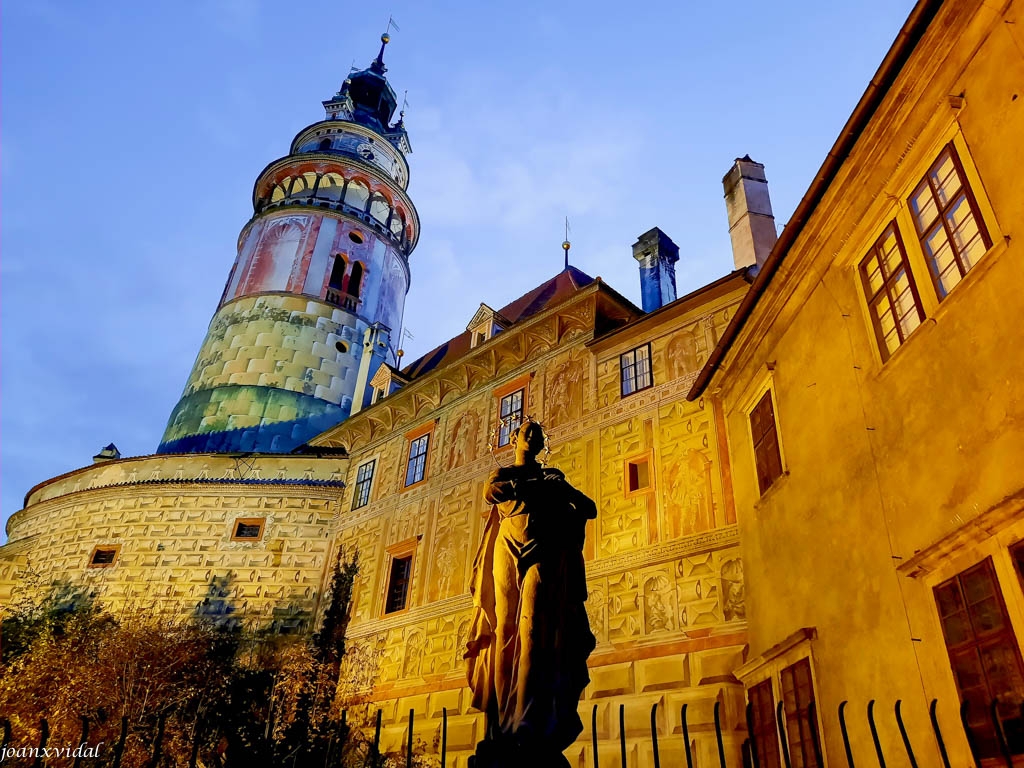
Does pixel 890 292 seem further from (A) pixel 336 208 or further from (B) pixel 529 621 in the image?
(A) pixel 336 208

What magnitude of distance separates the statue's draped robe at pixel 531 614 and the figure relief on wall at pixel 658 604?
609 centimetres

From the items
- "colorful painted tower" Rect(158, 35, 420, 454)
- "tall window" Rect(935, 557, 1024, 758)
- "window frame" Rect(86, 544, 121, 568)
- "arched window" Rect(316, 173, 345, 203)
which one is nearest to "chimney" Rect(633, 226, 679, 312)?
"colorful painted tower" Rect(158, 35, 420, 454)

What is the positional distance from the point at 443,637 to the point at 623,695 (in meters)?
4.36

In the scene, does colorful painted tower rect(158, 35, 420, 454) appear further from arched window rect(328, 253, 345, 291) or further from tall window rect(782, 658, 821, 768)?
tall window rect(782, 658, 821, 768)

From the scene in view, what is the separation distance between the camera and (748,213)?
14.1 m

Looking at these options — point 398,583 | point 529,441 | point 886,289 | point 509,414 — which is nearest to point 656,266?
point 509,414

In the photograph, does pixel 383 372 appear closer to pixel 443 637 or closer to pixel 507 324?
pixel 507 324

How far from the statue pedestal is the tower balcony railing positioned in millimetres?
27769

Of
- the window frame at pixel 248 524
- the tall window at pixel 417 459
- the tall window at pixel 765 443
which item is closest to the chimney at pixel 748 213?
the tall window at pixel 765 443

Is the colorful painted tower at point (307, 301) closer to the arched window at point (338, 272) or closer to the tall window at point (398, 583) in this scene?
the arched window at point (338, 272)

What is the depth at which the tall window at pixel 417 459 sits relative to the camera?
16.9m

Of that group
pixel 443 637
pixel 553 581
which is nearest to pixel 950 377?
pixel 553 581

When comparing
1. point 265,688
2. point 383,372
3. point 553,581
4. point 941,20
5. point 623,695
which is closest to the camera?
point 553,581

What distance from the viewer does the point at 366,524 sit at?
57.1 ft
